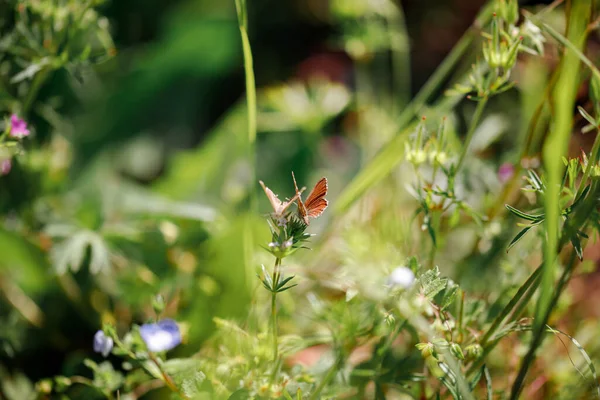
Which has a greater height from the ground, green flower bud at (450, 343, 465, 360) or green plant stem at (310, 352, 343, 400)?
green flower bud at (450, 343, 465, 360)

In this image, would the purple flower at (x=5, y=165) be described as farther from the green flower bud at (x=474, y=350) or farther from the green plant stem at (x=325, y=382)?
the green flower bud at (x=474, y=350)

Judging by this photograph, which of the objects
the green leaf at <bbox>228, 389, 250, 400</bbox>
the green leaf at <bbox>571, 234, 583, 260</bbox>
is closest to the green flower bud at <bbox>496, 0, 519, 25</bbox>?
Answer: the green leaf at <bbox>571, 234, 583, 260</bbox>

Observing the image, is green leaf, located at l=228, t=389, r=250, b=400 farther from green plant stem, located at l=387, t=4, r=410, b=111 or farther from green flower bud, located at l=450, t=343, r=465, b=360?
green plant stem, located at l=387, t=4, r=410, b=111

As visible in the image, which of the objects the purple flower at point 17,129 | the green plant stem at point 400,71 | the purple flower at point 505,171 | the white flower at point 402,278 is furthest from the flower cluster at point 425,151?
the green plant stem at point 400,71

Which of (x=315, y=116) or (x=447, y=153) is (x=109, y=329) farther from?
(x=315, y=116)

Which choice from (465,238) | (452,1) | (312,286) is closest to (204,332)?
(312,286)

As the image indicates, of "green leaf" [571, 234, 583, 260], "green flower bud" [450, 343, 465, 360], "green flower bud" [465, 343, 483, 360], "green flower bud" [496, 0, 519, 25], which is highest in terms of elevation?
"green flower bud" [496, 0, 519, 25]
